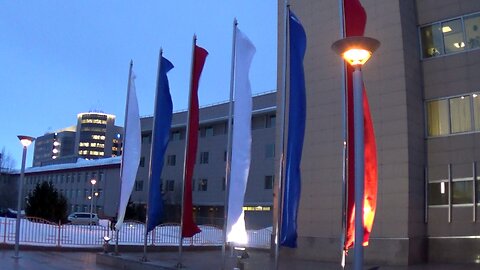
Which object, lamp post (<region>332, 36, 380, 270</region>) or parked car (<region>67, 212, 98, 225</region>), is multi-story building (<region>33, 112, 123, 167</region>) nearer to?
parked car (<region>67, 212, 98, 225</region>)

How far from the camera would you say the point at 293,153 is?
13578 mm

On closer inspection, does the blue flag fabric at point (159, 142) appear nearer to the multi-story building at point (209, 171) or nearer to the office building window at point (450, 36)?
the office building window at point (450, 36)

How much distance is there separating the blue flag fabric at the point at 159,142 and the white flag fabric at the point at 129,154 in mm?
1389

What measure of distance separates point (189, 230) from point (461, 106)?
11977 mm

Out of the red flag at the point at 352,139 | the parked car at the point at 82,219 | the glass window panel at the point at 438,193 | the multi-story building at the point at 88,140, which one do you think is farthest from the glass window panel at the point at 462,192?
the multi-story building at the point at 88,140

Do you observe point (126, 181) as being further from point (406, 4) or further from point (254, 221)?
point (254, 221)

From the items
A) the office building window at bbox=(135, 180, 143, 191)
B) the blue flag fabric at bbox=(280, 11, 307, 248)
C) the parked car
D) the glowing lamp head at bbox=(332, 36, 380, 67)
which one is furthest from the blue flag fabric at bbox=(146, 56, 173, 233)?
Result: the office building window at bbox=(135, 180, 143, 191)

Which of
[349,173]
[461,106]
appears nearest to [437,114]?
[461,106]

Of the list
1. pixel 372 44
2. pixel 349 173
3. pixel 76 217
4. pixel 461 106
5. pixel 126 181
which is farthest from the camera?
pixel 76 217

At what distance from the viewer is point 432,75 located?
22.5 m

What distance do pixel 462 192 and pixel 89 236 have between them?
725 inches

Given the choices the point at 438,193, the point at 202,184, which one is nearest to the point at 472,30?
the point at 438,193

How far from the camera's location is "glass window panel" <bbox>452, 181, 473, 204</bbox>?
68.4 ft

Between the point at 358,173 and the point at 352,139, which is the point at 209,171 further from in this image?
the point at 358,173
